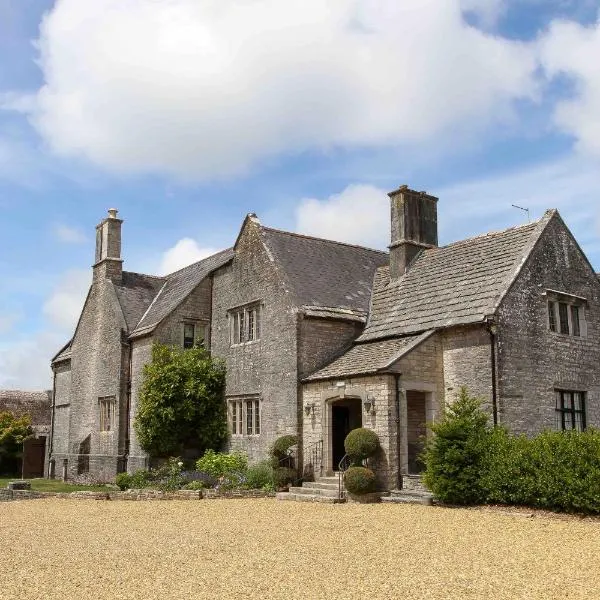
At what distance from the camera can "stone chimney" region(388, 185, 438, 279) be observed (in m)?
25.8

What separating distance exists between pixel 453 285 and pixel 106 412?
16140mm

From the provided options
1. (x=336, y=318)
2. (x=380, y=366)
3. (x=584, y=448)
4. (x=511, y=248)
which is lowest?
(x=584, y=448)

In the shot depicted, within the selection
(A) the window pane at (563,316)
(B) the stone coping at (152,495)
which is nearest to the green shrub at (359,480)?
(B) the stone coping at (152,495)

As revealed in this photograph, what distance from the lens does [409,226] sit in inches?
1022

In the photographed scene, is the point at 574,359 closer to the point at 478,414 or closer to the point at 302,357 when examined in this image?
the point at 478,414

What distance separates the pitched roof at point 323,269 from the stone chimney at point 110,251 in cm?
917

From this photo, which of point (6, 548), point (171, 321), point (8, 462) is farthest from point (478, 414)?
point (8, 462)

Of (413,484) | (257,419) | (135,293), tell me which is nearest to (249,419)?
(257,419)

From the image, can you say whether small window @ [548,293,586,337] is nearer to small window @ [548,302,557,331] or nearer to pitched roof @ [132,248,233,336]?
small window @ [548,302,557,331]

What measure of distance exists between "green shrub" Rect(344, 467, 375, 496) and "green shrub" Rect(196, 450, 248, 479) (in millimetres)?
4834

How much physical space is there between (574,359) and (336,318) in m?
7.57

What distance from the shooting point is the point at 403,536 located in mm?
12477

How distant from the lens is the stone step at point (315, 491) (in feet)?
Answer: 63.8

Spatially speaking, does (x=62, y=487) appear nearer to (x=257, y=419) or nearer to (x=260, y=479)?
(x=257, y=419)
